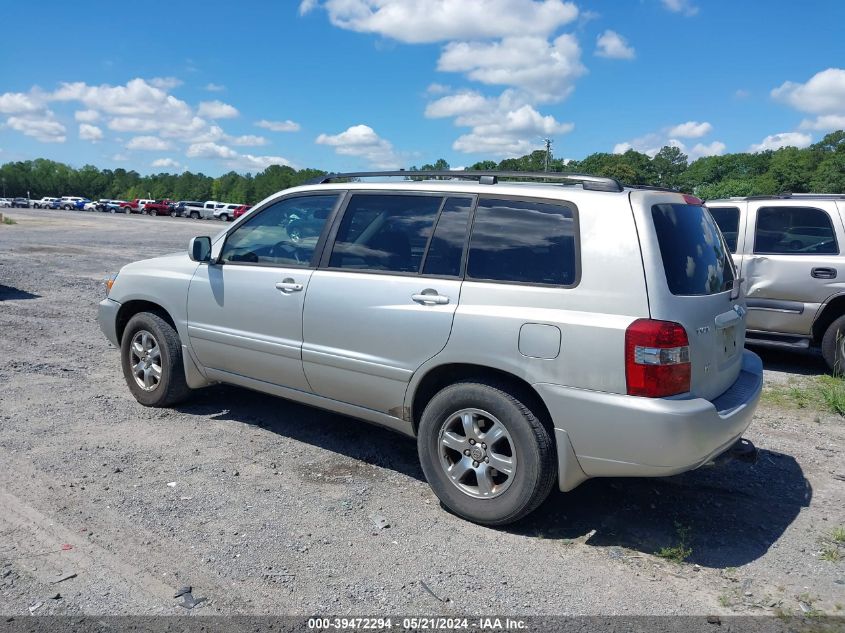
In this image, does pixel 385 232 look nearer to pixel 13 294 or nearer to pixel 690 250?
pixel 690 250

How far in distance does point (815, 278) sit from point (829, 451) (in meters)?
2.85

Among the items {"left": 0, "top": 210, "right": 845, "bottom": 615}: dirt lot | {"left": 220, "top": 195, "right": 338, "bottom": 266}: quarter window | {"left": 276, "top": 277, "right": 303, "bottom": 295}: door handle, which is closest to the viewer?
{"left": 0, "top": 210, "right": 845, "bottom": 615}: dirt lot

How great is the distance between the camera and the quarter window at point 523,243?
3.77 meters

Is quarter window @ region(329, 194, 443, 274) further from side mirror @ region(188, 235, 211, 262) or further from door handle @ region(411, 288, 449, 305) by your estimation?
side mirror @ region(188, 235, 211, 262)

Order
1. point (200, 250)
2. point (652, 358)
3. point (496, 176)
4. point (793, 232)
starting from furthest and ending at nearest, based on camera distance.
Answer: point (793, 232) < point (200, 250) < point (496, 176) < point (652, 358)

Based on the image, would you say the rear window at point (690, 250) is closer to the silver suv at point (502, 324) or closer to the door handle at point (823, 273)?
the silver suv at point (502, 324)

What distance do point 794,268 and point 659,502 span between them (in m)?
4.52

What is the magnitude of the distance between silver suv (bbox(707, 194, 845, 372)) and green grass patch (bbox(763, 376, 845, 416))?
1.29 feet

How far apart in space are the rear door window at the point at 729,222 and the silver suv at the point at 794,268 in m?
0.01

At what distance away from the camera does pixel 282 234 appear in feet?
16.7

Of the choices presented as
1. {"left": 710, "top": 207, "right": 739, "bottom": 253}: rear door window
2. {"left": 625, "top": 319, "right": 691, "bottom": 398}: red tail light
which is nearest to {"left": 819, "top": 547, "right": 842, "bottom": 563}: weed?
{"left": 625, "top": 319, "right": 691, "bottom": 398}: red tail light

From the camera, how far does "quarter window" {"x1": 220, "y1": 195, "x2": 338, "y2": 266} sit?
4.91 meters

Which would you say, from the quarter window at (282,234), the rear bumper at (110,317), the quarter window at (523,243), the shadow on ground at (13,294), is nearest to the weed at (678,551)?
the quarter window at (523,243)

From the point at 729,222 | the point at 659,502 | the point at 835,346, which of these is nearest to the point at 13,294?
the point at 729,222
